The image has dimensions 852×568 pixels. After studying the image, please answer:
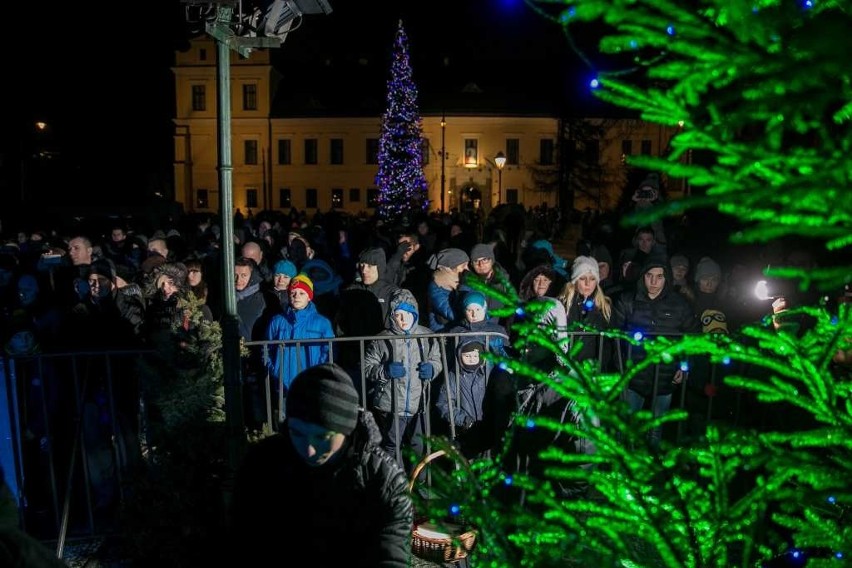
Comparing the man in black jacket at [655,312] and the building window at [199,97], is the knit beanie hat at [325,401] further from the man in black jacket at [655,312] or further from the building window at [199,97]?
the building window at [199,97]

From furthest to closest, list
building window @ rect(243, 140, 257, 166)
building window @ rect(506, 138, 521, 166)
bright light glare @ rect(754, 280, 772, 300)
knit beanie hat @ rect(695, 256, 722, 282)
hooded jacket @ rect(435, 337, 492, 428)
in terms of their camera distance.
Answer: building window @ rect(243, 140, 257, 166) → building window @ rect(506, 138, 521, 166) → knit beanie hat @ rect(695, 256, 722, 282) → bright light glare @ rect(754, 280, 772, 300) → hooded jacket @ rect(435, 337, 492, 428)

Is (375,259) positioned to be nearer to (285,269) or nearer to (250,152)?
(285,269)

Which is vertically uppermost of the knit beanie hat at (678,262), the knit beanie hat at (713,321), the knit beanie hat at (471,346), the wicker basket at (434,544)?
the knit beanie hat at (678,262)

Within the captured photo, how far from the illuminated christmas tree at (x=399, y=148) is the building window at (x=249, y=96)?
2074cm

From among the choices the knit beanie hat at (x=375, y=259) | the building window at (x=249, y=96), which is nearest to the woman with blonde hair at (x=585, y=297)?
the knit beanie hat at (x=375, y=259)

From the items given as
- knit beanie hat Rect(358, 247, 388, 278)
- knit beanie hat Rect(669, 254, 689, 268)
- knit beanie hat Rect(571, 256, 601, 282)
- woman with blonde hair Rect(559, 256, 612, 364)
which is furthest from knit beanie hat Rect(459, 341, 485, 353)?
knit beanie hat Rect(669, 254, 689, 268)

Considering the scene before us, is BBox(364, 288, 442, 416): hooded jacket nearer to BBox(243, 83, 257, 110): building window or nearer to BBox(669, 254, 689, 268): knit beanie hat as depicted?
BBox(669, 254, 689, 268): knit beanie hat

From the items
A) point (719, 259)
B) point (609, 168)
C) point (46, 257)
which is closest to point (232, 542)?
point (46, 257)

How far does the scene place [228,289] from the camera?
12.8 ft

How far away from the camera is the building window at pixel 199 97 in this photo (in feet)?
202

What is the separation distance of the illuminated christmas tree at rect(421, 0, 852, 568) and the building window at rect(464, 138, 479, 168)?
60334 mm

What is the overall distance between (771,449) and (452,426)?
4.29 m

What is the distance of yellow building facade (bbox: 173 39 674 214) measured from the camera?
201 feet

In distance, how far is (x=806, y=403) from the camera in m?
1.54
